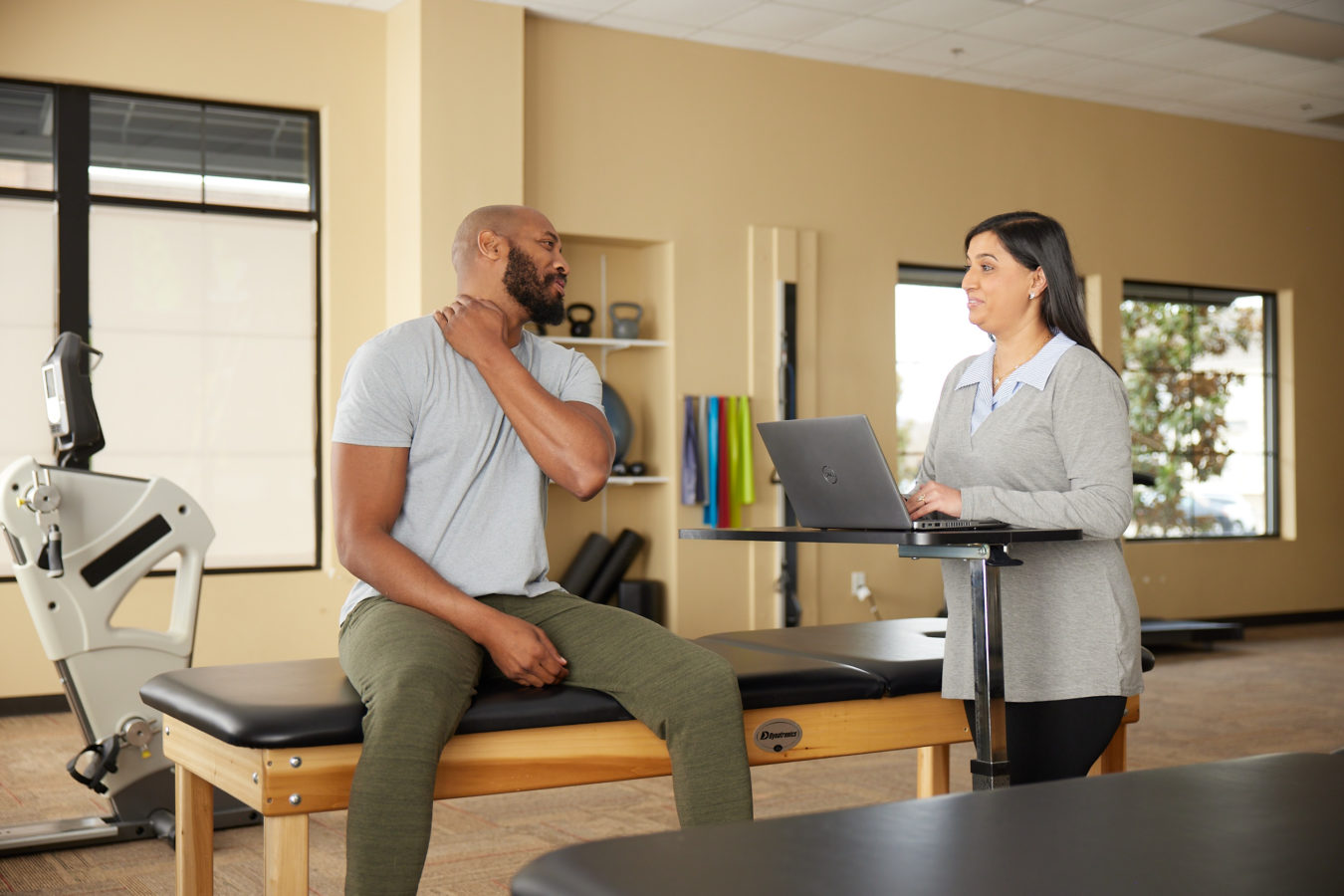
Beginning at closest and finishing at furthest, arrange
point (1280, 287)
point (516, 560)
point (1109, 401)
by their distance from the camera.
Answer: point (1109, 401), point (516, 560), point (1280, 287)

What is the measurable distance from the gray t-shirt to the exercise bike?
1171mm

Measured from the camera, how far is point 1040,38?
6.07 metres

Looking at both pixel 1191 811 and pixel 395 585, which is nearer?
pixel 1191 811

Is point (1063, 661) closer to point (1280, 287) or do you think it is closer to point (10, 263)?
point (10, 263)

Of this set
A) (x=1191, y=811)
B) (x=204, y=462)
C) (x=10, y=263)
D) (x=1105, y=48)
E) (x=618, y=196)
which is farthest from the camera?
(x=1105, y=48)

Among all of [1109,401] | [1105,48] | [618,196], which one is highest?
[1105,48]

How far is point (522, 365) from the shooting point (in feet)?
7.16

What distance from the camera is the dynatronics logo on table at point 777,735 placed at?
6.88 feet

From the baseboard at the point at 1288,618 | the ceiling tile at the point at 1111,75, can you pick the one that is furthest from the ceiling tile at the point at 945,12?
the baseboard at the point at 1288,618

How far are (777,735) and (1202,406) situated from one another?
6.32m

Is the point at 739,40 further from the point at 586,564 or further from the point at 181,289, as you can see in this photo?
the point at 181,289

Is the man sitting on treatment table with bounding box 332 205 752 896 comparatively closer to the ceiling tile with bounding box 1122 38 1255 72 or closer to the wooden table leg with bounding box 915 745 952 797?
the wooden table leg with bounding box 915 745 952 797

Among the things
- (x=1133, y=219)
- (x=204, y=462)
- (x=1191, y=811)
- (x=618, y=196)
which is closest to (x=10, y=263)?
(x=204, y=462)

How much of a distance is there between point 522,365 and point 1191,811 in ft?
4.55
